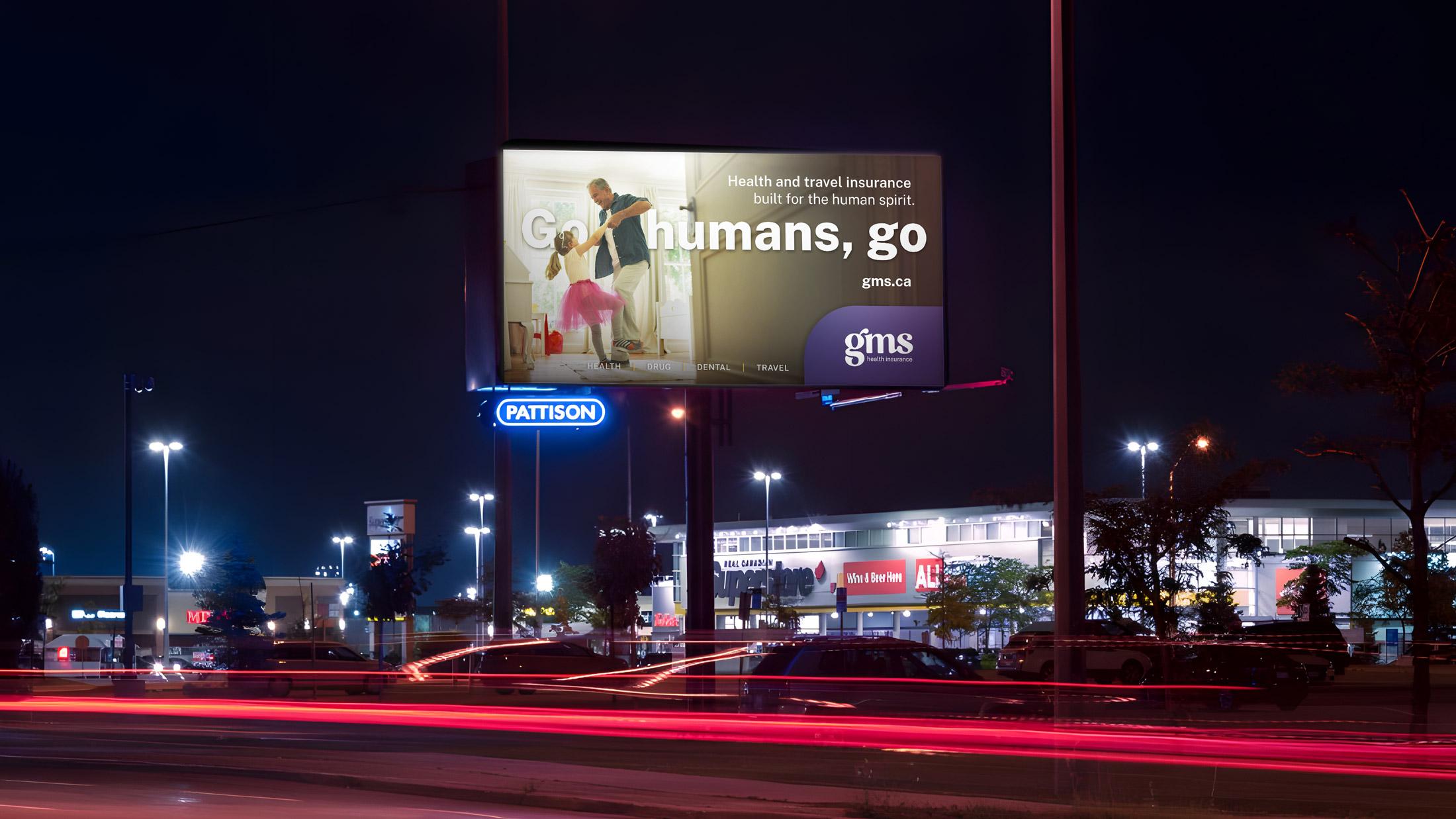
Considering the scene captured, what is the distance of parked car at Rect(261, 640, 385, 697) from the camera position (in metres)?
38.8

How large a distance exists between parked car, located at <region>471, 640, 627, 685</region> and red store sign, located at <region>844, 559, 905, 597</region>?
186 ft

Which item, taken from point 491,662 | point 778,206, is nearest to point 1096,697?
point 778,206

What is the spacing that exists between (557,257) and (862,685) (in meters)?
Result: 10.3

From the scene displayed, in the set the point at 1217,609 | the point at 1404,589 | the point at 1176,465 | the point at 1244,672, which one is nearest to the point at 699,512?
the point at 1176,465

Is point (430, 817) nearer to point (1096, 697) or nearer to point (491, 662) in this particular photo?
point (1096, 697)

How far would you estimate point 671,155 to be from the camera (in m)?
27.5

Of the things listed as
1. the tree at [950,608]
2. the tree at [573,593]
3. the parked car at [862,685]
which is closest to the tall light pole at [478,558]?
the tree at [573,593]

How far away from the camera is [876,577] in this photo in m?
96.7

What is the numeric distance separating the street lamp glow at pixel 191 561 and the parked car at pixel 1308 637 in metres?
75.1

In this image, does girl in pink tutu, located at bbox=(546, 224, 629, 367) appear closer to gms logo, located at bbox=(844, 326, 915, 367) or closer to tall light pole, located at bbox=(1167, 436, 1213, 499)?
gms logo, located at bbox=(844, 326, 915, 367)

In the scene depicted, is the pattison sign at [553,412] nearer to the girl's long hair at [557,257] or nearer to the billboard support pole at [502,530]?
the billboard support pole at [502,530]

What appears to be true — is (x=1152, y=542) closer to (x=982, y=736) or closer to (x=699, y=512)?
(x=699, y=512)

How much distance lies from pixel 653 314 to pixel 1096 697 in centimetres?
1073

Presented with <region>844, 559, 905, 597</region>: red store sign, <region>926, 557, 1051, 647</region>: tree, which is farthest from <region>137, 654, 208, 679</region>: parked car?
<region>844, 559, 905, 597</region>: red store sign
